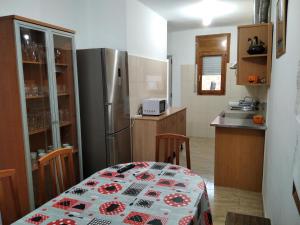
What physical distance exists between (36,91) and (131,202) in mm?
1667

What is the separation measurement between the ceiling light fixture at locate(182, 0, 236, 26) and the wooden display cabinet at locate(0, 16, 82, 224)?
2.30 meters

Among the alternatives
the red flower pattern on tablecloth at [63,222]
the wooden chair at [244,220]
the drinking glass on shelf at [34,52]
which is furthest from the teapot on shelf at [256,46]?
the red flower pattern on tablecloth at [63,222]

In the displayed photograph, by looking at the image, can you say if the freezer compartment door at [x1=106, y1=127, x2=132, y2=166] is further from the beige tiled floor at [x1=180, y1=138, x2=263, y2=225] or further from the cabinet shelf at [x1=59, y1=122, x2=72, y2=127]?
the beige tiled floor at [x1=180, y1=138, x2=263, y2=225]

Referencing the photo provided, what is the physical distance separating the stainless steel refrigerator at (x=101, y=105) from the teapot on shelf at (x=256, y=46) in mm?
1634

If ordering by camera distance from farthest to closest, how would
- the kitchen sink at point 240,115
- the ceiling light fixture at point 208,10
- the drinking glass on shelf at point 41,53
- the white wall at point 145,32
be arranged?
the ceiling light fixture at point 208,10, the kitchen sink at point 240,115, the white wall at point 145,32, the drinking glass on shelf at point 41,53

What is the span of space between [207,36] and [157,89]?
223 centimetres

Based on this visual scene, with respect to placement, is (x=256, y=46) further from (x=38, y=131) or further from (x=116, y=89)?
(x=38, y=131)

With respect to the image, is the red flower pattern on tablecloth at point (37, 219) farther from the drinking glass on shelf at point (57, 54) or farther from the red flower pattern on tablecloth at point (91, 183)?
the drinking glass on shelf at point (57, 54)

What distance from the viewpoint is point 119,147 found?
10.9 feet

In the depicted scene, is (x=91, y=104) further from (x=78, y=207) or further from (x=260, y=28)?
(x=260, y=28)

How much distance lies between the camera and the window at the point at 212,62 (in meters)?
5.79

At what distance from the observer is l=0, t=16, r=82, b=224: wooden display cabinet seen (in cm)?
214

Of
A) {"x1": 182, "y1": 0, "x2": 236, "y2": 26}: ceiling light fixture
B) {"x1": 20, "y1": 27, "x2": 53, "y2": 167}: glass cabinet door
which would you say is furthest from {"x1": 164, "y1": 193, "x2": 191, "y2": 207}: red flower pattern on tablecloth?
{"x1": 182, "y1": 0, "x2": 236, "y2": 26}: ceiling light fixture

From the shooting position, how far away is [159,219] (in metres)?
1.25
